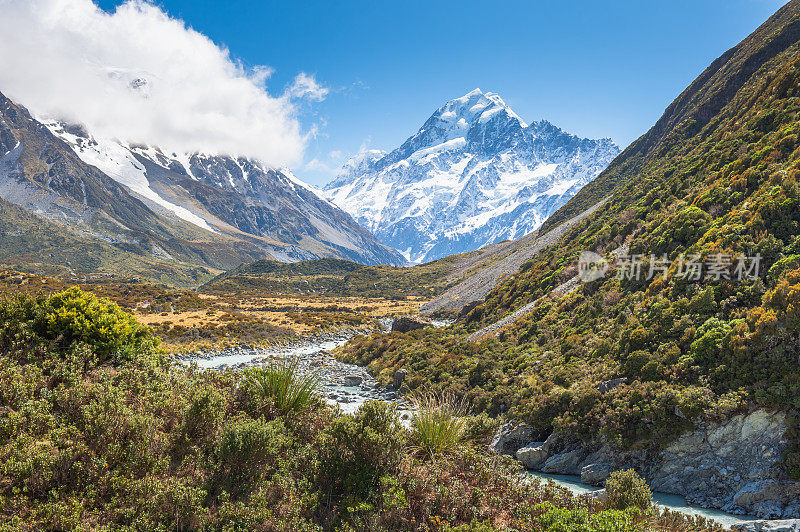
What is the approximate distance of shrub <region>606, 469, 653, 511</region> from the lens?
24.7ft

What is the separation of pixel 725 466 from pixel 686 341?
190 inches

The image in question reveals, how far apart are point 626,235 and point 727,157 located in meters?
7.63

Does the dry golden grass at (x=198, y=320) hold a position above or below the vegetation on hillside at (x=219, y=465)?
below

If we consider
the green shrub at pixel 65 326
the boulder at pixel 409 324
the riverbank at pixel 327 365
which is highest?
the green shrub at pixel 65 326

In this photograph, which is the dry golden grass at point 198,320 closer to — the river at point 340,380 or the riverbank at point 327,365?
the riverbank at point 327,365

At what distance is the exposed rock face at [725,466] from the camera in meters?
9.82

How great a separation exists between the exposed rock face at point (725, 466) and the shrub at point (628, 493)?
476 cm

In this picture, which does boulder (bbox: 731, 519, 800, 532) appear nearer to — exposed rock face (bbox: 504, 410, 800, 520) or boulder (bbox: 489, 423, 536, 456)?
exposed rock face (bbox: 504, 410, 800, 520)

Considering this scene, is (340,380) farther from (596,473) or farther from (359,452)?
(359,452)

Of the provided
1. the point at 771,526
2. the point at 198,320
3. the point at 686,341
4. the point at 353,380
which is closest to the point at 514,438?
the point at 686,341

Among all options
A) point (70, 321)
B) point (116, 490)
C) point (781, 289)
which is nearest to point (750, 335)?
point (781, 289)

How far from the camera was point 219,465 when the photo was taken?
235 inches

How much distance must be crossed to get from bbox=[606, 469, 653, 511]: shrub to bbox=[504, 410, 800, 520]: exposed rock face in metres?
4.76

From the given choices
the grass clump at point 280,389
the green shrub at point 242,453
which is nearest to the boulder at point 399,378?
the grass clump at point 280,389
